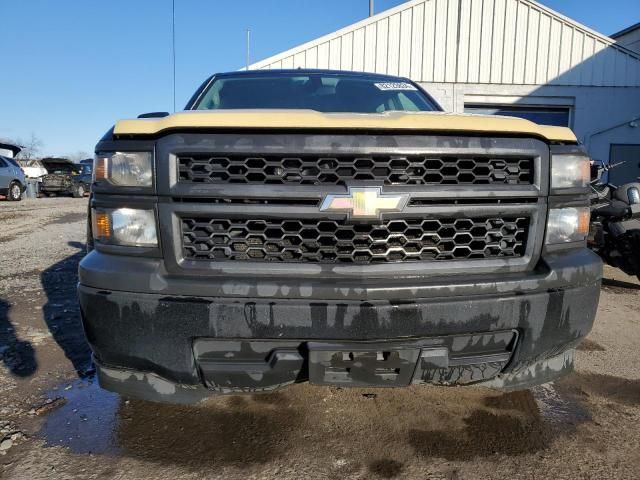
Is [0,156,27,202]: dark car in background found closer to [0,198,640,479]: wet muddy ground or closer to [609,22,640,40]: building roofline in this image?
[0,198,640,479]: wet muddy ground

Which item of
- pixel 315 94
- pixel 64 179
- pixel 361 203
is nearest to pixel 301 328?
pixel 361 203

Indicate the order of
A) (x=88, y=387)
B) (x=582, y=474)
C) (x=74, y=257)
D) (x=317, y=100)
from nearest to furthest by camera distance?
(x=582, y=474) → (x=88, y=387) → (x=317, y=100) → (x=74, y=257)

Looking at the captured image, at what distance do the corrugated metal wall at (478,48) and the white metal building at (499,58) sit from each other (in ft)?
0.08

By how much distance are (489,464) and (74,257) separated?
6234 millimetres

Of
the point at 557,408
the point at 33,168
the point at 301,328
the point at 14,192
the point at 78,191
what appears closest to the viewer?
the point at 301,328

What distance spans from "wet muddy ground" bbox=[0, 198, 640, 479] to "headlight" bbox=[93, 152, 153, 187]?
1.19 meters

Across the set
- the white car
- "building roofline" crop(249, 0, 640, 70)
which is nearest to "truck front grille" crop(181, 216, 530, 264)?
"building roofline" crop(249, 0, 640, 70)

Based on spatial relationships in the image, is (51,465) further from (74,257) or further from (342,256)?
(74,257)

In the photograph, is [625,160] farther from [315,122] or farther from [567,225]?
[315,122]

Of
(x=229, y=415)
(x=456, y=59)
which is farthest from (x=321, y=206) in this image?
(x=456, y=59)

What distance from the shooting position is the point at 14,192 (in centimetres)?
1930

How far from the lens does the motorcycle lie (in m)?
4.71

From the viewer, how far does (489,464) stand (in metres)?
1.96

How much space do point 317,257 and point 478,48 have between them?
1218 centimetres
